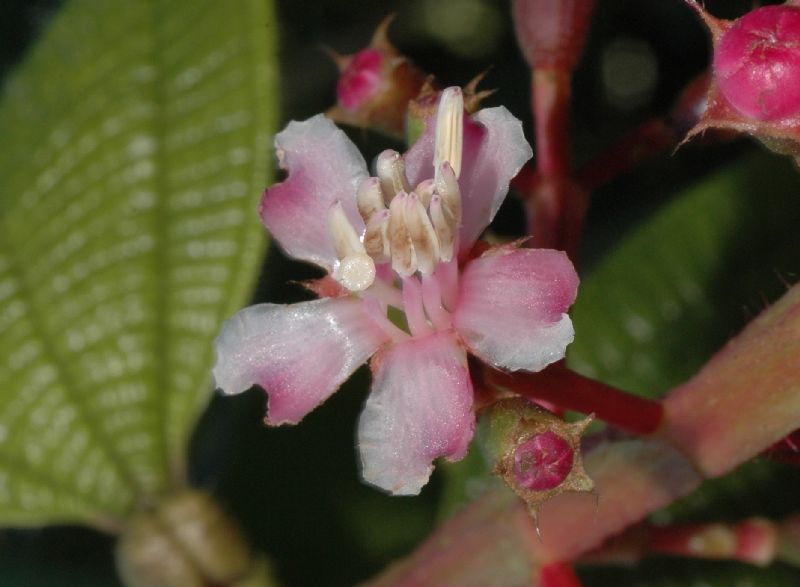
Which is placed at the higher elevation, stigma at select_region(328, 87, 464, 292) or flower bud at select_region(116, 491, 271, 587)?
stigma at select_region(328, 87, 464, 292)

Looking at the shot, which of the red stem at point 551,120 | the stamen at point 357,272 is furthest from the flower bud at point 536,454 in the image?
the red stem at point 551,120

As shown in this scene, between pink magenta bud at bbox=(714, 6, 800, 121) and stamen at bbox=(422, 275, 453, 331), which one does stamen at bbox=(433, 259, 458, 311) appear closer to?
stamen at bbox=(422, 275, 453, 331)

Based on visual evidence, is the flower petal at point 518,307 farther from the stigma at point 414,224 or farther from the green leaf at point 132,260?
the green leaf at point 132,260

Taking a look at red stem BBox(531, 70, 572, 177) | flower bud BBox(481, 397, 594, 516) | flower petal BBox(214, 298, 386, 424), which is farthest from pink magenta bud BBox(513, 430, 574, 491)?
red stem BBox(531, 70, 572, 177)

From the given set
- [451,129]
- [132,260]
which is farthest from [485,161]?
[132,260]

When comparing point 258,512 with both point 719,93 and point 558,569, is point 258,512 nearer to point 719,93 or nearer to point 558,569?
point 558,569

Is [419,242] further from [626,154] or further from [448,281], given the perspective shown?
[626,154]

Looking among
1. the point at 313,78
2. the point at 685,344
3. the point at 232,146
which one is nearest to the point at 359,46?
the point at 313,78
